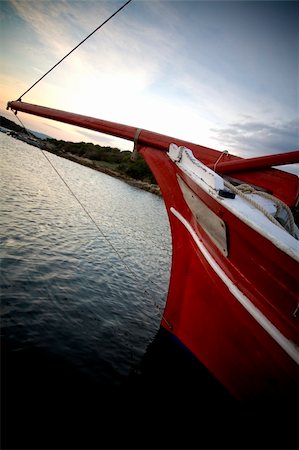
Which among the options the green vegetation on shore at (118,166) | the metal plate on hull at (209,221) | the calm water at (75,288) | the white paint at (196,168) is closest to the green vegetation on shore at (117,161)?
the green vegetation on shore at (118,166)

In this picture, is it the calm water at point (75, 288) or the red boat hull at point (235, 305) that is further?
the calm water at point (75, 288)

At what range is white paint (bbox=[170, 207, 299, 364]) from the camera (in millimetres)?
2670

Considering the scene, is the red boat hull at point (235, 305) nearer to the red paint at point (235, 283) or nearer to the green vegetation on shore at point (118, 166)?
the red paint at point (235, 283)

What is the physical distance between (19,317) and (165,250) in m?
10.8

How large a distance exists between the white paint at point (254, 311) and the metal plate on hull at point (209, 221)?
0.30 metres

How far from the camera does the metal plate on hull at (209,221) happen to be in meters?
3.44

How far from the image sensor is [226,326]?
11.7 feet

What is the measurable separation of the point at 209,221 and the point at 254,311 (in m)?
1.31

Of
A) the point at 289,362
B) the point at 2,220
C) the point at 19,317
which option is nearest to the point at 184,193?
the point at 289,362

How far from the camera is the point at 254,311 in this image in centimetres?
306

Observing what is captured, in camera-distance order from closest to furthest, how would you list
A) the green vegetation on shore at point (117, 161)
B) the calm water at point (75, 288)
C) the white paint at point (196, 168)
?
the white paint at point (196, 168)
the calm water at point (75, 288)
the green vegetation on shore at point (117, 161)

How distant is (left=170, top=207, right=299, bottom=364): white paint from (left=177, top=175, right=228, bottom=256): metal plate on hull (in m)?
0.30

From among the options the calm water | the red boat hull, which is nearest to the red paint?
the red boat hull

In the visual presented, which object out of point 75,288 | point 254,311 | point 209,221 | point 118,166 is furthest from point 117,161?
point 254,311
